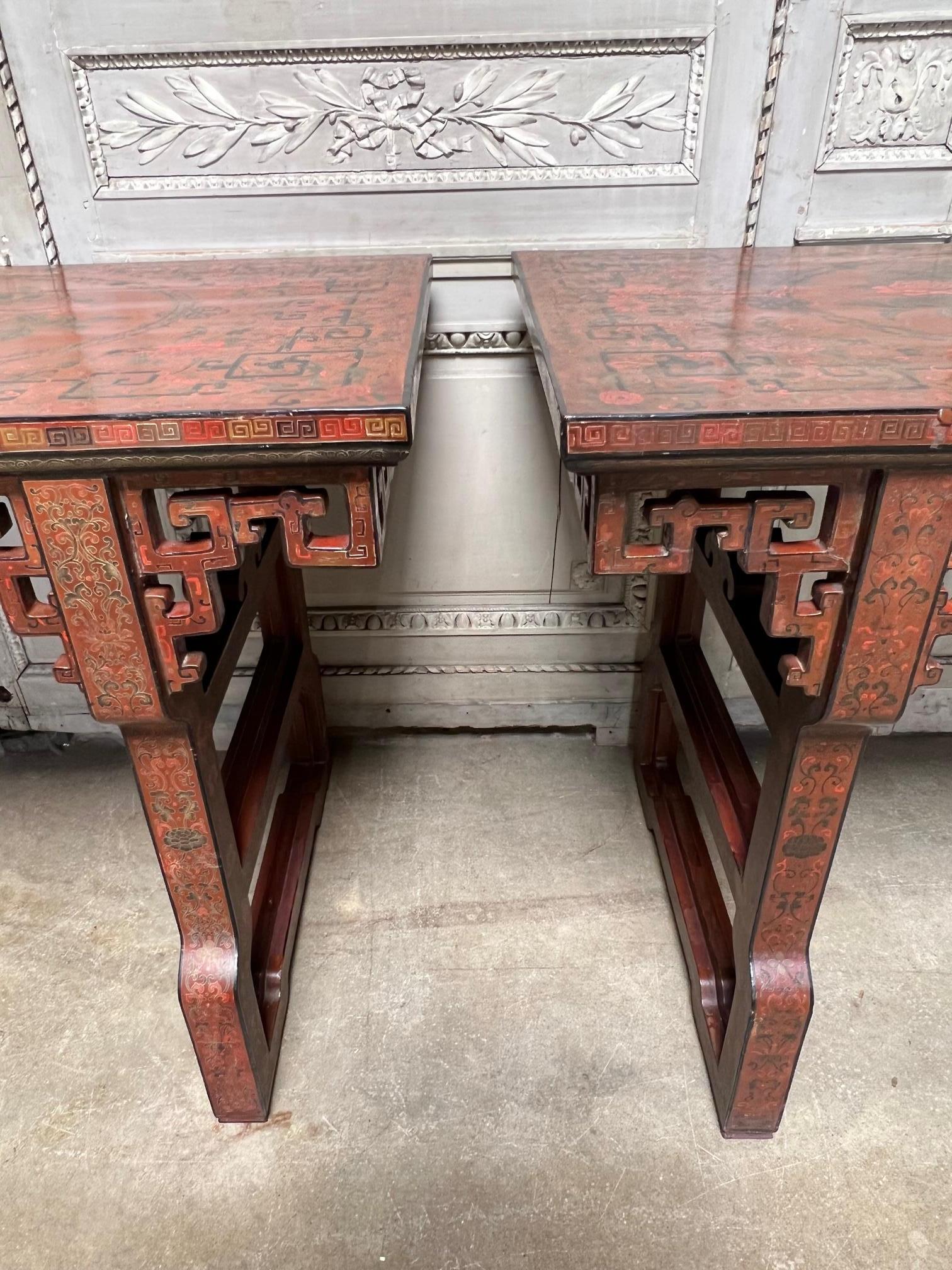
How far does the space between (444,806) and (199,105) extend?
1208 millimetres

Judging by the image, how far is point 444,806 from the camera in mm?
1579

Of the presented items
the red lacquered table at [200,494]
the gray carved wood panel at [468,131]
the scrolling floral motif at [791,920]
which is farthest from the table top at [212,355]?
the scrolling floral motif at [791,920]

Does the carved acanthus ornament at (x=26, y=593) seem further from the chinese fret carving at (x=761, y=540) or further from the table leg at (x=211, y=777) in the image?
the chinese fret carving at (x=761, y=540)

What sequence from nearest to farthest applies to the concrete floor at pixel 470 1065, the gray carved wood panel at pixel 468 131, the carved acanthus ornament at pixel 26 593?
the carved acanthus ornament at pixel 26 593 → the concrete floor at pixel 470 1065 → the gray carved wood panel at pixel 468 131

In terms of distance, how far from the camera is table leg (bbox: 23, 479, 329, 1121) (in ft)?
2.43

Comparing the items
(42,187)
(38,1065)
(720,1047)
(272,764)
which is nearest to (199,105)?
(42,187)

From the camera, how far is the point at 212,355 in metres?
0.79

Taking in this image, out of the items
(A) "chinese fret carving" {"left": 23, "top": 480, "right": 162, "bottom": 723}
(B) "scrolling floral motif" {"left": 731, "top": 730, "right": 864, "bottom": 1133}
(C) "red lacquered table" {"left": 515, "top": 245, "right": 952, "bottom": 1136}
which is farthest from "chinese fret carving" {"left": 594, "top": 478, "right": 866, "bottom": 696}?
(A) "chinese fret carving" {"left": 23, "top": 480, "right": 162, "bottom": 723}

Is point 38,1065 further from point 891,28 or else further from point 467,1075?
point 891,28

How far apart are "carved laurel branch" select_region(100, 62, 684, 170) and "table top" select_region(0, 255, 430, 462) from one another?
173 millimetres

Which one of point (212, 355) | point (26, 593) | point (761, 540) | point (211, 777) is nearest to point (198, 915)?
point (211, 777)

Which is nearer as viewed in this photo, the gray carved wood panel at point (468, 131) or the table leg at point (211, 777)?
the table leg at point (211, 777)

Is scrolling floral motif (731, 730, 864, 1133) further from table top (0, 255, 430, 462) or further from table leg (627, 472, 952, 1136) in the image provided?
table top (0, 255, 430, 462)

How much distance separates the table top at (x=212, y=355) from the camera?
2.14 ft
